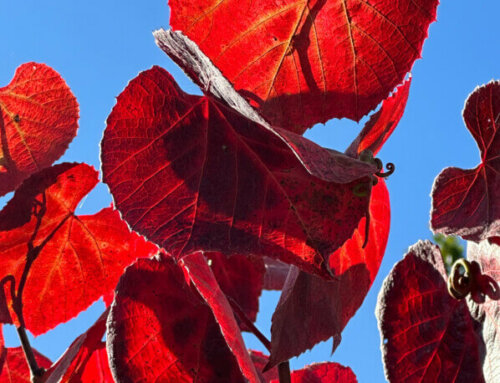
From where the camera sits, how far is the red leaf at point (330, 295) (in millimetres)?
522

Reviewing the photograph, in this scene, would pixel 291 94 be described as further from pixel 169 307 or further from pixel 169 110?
pixel 169 307

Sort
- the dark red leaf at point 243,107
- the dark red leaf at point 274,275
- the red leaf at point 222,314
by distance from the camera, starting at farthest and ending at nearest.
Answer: the dark red leaf at point 274,275 → the red leaf at point 222,314 → the dark red leaf at point 243,107

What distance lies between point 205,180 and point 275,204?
61 mm

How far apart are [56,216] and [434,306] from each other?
1.50 feet

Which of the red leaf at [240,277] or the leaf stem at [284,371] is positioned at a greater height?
the red leaf at [240,277]

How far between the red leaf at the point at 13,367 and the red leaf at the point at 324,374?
394 millimetres

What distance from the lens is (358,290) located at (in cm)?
62

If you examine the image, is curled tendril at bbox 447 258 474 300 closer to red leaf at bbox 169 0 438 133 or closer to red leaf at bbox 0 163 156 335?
red leaf at bbox 169 0 438 133

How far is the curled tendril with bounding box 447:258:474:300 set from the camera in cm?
57

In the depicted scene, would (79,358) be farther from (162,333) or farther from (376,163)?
(376,163)

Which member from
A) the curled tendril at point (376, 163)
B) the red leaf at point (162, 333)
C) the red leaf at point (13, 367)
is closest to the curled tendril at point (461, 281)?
the curled tendril at point (376, 163)

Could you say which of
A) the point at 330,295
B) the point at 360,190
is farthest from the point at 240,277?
the point at 360,190

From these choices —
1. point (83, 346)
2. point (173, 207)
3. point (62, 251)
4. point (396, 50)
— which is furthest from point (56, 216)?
point (396, 50)

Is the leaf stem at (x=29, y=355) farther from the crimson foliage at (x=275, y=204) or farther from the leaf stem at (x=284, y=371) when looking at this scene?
the leaf stem at (x=284, y=371)
